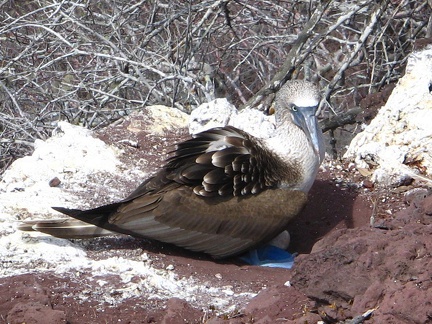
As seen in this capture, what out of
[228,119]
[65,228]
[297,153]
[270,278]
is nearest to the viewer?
[270,278]

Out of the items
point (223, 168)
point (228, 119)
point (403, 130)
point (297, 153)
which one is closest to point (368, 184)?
point (403, 130)

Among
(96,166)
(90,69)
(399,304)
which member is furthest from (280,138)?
(90,69)

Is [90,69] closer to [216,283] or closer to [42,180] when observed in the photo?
[42,180]

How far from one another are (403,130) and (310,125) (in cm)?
86

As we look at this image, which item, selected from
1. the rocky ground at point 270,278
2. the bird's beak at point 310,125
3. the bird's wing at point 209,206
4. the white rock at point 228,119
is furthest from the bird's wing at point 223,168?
the white rock at point 228,119

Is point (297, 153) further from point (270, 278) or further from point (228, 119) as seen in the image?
point (228, 119)

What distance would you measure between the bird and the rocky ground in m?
0.12

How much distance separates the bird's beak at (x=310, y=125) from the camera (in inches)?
192

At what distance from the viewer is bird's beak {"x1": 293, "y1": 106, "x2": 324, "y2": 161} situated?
4887mm

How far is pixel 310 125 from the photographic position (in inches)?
193

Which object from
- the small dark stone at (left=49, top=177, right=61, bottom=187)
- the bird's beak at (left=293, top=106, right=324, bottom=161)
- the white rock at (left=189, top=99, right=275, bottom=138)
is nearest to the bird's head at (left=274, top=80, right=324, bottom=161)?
the bird's beak at (left=293, top=106, right=324, bottom=161)

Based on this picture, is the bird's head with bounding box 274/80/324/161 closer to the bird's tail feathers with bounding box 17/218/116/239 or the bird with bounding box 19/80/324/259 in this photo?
the bird with bounding box 19/80/324/259

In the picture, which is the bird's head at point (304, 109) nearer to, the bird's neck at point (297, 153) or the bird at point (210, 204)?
the bird's neck at point (297, 153)

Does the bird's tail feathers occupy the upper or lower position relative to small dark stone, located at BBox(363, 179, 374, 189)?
lower
